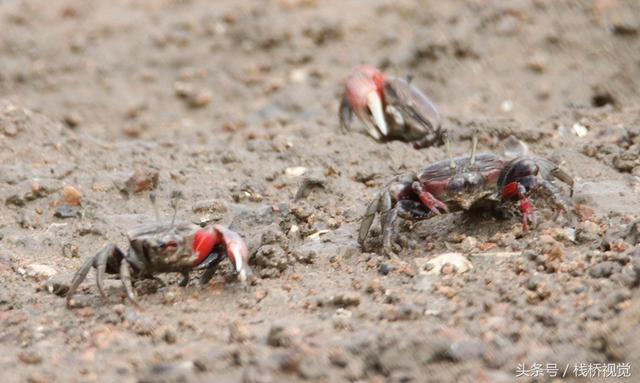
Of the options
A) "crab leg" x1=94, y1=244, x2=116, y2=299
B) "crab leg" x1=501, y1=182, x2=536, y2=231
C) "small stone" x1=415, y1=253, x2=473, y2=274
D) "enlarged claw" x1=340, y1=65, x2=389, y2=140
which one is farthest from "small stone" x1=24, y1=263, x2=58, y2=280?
"enlarged claw" x1=340, y1=65, x2=389, y2=140

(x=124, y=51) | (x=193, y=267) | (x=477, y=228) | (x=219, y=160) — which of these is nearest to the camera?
(x=193, y=267)

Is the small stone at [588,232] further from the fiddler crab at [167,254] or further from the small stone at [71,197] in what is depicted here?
the small stone at [71,197]

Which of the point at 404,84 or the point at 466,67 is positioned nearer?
the point at 404,84

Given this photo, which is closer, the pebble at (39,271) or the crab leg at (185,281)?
the crab leg at (185,281)

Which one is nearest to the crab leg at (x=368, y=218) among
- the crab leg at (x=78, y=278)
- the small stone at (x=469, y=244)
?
the small stone at (x=469, y=244)

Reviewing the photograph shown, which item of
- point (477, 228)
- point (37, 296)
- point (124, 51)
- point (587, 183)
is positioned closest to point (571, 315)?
point (477, 228)

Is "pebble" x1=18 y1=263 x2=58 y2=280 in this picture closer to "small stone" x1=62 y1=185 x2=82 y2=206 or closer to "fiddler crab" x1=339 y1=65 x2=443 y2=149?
"small stone" x1=62 y1=185 x2=82 y2=206

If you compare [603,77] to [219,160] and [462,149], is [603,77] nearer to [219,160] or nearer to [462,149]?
[462,149]
